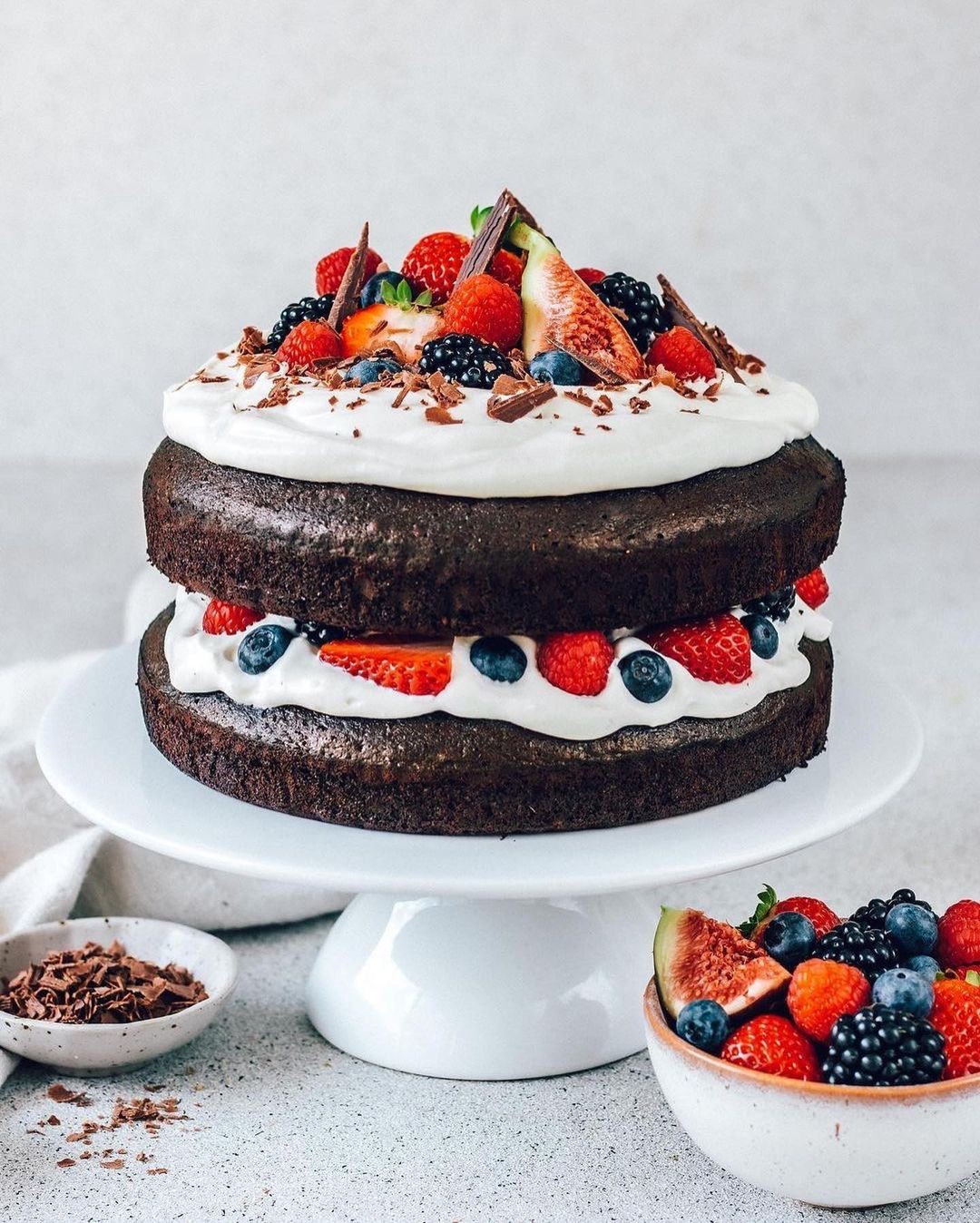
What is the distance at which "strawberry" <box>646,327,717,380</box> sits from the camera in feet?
11.5

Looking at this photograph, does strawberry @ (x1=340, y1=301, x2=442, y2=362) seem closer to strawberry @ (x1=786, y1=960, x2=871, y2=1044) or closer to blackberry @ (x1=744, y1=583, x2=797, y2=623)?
blackberry @ (x1=744, y1=583, x2=797, y2=623)

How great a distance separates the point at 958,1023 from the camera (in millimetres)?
2850

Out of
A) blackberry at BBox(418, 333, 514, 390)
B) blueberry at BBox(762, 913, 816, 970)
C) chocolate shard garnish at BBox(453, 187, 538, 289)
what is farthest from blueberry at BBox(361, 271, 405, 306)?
blueberry at BBox(762, 913, 816, 970)

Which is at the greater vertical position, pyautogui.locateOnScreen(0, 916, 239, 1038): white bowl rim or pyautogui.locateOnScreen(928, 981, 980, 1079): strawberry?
pyautogui.locateOnScreen(928, 981, 980, 1079): strawberry

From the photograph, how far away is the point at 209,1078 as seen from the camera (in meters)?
3.44

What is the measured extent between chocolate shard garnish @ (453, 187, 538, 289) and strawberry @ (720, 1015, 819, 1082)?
153 centimetres

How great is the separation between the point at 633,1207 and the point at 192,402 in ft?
5.43

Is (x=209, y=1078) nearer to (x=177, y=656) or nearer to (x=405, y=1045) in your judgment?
(x=405, y=1045)

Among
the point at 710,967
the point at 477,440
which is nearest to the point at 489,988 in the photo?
the point at 710,967

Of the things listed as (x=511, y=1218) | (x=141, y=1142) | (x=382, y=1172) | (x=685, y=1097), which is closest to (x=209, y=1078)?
(x=141, y=1142)

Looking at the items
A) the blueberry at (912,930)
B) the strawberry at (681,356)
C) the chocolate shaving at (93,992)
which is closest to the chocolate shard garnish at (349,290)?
the strawberry at (681,356)

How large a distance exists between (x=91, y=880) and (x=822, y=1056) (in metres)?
1.78

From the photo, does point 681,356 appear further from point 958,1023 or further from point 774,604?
point 958,1023

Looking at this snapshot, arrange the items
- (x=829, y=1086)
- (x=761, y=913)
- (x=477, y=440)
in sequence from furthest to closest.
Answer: (x=761, y=913), (x=477, y=440), (x=829, y=1086)
